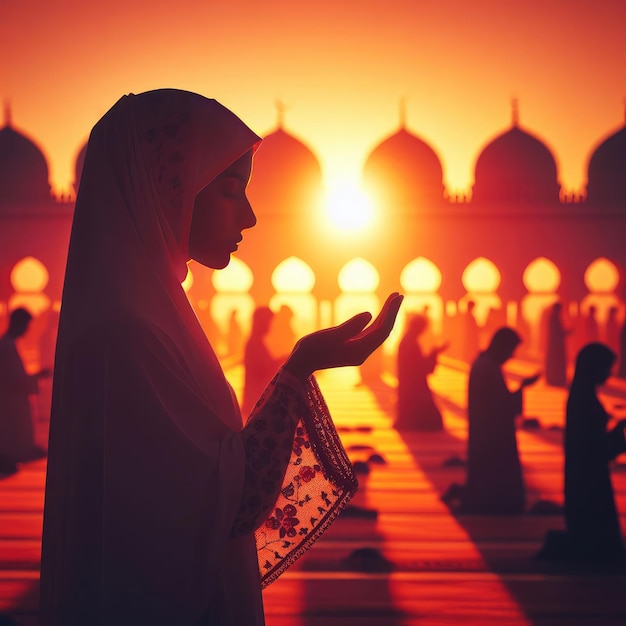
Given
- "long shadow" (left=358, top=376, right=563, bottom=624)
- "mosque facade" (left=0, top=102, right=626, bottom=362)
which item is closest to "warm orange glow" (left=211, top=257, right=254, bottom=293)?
"mosque facade" (left=0, top=102, right=626, bottom=362)

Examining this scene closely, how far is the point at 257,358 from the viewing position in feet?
31.1

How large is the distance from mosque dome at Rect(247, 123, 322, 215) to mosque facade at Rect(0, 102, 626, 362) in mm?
28

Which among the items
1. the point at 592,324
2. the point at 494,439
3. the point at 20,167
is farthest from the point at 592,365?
the point at 20,167

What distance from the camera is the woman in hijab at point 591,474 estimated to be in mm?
4324

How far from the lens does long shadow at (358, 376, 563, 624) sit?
391 centimetres

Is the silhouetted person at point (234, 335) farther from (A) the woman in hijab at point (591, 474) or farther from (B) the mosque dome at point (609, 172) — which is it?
(A) the woman in hijab at point (591, 474)

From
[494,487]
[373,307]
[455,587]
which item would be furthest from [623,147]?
[455,587]

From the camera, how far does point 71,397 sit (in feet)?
4.51

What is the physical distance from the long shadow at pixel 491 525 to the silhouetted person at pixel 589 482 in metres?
0.19

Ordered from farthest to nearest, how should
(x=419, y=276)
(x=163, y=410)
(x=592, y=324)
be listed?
(x=419, y=276) → (x=592, y=324) → (x=163, y=410)

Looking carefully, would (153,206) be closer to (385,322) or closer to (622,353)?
(385,322)

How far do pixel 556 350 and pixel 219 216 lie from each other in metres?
12.6

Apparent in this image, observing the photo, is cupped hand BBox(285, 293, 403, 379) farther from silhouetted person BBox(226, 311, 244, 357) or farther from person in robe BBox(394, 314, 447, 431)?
silhouetted person BBox(226, 311, 244, 357)

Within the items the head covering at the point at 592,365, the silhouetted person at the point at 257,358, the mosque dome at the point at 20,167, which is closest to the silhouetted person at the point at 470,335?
the silhouetted person at the point at 257,358
